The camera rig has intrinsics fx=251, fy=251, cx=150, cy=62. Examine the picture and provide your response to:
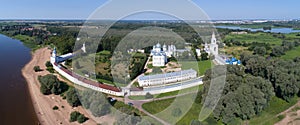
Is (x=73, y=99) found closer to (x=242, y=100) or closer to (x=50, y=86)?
(x=50, y=86)

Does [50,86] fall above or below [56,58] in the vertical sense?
below

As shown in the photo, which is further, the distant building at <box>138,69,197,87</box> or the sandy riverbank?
the distant building at <box>138,69,197,87</box>

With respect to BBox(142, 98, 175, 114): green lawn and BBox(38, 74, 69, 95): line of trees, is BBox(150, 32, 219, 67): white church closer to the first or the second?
BBox(142, 98, 175, 114): green lawn

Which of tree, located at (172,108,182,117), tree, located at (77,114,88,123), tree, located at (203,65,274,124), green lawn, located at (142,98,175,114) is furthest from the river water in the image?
tree, located at (203,65,274,124)

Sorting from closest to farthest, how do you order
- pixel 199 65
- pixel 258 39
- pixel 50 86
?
pixel 50 86
pixel 199 65
pixel 258 39

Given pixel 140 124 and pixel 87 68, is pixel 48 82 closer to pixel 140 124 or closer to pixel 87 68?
pixel 87 68

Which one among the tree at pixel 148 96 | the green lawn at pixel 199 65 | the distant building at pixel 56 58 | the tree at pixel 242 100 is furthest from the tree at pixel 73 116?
the distant building at pixel 56 58

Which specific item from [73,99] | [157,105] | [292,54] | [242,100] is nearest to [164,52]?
[157,105]
